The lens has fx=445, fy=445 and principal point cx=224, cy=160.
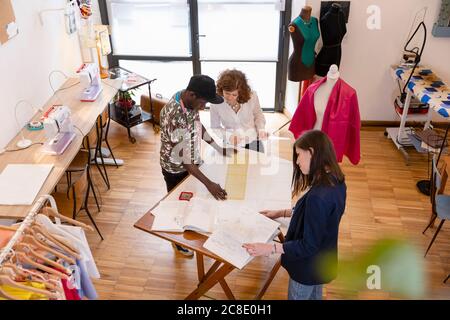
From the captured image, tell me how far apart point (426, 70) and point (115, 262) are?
372 centimetres

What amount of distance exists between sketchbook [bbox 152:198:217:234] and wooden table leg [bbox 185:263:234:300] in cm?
25

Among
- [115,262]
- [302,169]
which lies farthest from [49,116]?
[302,169]

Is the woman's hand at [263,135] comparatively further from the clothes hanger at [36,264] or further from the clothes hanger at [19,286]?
the clothes hanger at [19,286]

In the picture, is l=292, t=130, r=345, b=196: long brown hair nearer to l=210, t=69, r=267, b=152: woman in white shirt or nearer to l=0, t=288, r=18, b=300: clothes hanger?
l=210, t=69, r=267, b=152: woman in white shirt

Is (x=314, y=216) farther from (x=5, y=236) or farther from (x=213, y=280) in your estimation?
(x=5, y=236)

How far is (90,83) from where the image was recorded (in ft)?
13.8

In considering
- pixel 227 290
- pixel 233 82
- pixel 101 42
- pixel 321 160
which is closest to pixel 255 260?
pixel 227 290

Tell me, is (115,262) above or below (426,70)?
below

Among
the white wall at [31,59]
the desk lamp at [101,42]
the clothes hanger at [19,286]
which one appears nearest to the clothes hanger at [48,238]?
the clothes hanger at [19,286]

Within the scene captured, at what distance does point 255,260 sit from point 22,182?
182 cm

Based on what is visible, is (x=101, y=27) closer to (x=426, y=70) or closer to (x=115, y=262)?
(x=115, y=262)

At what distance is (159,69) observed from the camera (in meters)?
5.69

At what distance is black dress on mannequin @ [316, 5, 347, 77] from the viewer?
4418 millimetres

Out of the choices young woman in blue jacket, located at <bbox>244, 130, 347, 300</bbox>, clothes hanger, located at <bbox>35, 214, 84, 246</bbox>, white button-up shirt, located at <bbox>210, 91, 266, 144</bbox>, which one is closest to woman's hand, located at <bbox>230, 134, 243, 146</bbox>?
white button-up shirt, located at <bbox>210, 91, 266, 144</bbox>
